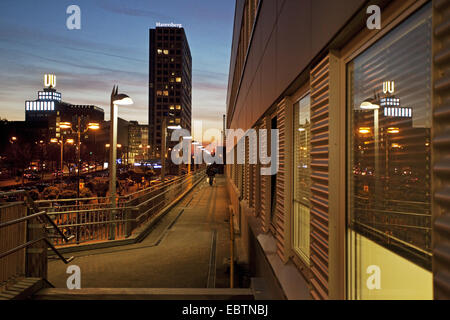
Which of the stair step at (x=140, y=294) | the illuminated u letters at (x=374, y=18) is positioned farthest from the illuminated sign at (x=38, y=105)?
the illuminated u letters at (x=374, y=18)

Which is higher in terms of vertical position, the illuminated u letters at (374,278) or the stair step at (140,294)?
the illuminated u letters at (374,278)

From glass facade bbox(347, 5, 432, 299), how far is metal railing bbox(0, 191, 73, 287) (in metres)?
4.37

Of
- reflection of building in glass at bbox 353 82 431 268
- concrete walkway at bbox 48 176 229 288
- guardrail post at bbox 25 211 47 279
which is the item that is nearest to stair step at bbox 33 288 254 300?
guardrail post at bbox 25 211 47 279

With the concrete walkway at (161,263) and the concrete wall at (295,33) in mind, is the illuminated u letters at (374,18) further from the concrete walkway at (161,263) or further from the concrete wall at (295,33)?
the concrete walkway at (161,263)

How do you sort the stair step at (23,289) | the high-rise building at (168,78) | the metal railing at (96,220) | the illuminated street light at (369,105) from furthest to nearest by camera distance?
the high-rise building at (168,78) < the metal railing at (96,220) < the stair step at (23,289) < the illuminated street light at (369,105)

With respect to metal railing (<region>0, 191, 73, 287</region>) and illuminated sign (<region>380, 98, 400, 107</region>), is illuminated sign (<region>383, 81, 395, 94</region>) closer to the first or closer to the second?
illuminated sign (<region>380, 98, 400, 107</region>)

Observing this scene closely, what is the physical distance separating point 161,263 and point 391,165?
21.2ft

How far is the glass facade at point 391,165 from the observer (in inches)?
63.2

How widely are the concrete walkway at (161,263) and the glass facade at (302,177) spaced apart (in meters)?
2.78

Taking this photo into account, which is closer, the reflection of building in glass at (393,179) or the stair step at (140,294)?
the reflection of building in glass at (393,179)

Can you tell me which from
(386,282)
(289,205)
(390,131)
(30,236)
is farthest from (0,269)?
(390,131)

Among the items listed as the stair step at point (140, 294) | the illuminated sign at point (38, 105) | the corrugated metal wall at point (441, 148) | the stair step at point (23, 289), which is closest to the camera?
the corrugated metal wall at point (441, 148)
